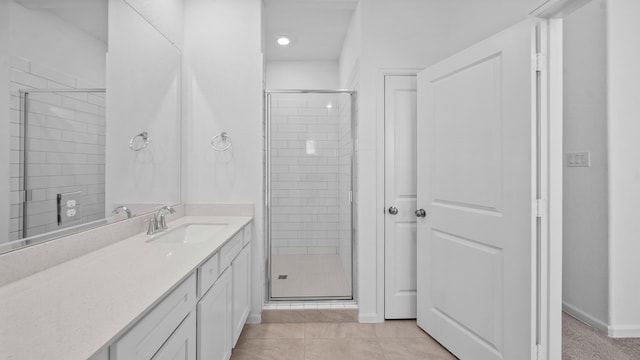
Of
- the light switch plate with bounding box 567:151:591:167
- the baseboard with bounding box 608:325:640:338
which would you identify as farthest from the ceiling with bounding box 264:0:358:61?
the baseboard with bounding box 608:325:640:338

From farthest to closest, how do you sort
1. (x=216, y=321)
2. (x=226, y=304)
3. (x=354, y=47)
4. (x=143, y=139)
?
(x=354, y=47)
(x=143, y=139)
(x=226, y=304)
(x=216, y=321)

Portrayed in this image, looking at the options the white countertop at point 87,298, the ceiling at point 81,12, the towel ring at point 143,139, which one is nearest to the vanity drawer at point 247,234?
the white countertop at point 87,298

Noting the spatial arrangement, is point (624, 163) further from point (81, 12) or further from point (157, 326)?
point (81, 12)

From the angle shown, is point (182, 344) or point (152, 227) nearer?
point (182, 344)

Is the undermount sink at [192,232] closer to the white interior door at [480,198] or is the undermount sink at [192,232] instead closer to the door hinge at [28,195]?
the door hinge at [28,195]

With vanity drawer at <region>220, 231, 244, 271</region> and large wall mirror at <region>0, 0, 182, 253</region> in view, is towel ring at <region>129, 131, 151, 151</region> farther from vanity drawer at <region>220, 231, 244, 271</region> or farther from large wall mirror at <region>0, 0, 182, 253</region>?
vanity drawer at <region>220, 231, 244, 271</region>

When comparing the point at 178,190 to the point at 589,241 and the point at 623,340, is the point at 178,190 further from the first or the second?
the point at 623,340

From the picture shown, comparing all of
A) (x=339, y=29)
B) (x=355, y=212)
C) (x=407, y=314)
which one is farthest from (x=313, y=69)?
(x=407, y=314)

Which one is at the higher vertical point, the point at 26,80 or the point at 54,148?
the point at 26,80

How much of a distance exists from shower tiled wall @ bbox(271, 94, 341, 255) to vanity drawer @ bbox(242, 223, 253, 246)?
0.34 meters

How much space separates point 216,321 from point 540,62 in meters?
2.10

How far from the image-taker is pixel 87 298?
0.90 metres

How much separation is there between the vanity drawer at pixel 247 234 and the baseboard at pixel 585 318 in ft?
8.68

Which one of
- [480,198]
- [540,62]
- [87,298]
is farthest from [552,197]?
[87,298]
